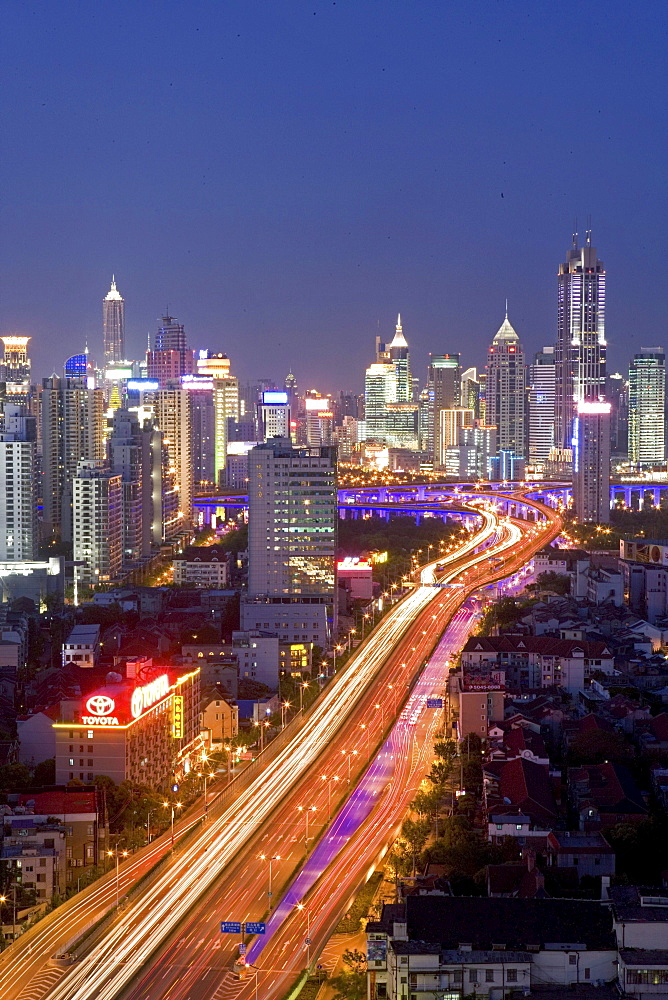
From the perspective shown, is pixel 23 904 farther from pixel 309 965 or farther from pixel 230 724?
pixel 230 724

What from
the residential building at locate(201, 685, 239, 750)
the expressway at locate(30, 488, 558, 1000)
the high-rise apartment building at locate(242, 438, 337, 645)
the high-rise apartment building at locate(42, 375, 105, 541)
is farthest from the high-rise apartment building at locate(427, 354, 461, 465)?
the residential building at locate(201, 685, 239, 750)

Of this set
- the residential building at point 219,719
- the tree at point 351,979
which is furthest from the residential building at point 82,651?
the tree at point 351,979

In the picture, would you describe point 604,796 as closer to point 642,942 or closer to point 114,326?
point 642,942

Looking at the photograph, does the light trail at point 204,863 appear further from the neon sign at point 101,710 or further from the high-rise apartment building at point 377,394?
the high-rise apartment building at point 377,394

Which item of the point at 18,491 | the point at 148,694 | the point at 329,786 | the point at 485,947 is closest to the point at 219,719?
the point at 148,694

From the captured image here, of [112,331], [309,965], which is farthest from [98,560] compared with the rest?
[112,331]
